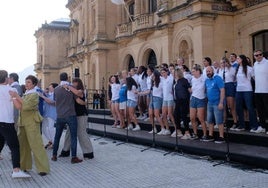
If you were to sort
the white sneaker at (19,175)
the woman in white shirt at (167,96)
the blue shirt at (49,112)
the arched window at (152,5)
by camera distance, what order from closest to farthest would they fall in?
the white sneaker at (19,175) < the woman in white shirt at (167,96) < the blue shirt at (49,112) < the arched window at (152,5)

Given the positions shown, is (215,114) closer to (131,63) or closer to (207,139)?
(207,139)

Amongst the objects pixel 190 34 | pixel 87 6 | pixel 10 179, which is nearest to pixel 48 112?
pixel 10 179

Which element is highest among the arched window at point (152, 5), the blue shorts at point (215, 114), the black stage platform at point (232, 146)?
the arched window at point (152, 5)

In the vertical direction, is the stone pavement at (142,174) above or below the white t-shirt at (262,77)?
below

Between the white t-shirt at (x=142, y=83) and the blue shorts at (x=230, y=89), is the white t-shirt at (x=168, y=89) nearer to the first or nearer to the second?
the blue shorts at (x=230, y=89)

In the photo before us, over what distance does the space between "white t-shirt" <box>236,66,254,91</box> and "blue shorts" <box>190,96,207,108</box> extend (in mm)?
1047

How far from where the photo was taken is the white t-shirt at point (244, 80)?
9961mm

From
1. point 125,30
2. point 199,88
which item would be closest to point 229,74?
point 199,88

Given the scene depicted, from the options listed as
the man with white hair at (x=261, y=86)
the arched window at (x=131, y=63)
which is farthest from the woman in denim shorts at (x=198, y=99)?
the arched window at (x=131, y=63)

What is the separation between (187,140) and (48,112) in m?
4.64

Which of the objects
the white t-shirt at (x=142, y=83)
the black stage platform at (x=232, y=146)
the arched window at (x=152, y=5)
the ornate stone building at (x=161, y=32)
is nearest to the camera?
the black stage platform at (x=232, y=146)

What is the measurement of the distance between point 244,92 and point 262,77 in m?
0.68

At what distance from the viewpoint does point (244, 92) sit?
394 inches

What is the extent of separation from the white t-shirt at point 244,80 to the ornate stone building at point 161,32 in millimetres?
6730
